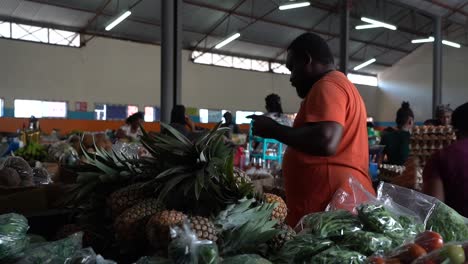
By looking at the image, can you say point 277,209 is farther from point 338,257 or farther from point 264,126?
point 264,126

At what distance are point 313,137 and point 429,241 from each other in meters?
0.81

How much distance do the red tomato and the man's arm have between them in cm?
75

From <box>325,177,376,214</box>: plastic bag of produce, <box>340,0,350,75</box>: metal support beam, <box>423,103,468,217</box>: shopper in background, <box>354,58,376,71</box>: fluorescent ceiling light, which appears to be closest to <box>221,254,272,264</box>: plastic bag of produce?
<box>325,177,376,214</box>: plastic bag of produce

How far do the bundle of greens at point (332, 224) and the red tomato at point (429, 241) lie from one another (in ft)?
0.46

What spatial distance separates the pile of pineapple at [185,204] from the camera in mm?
1094

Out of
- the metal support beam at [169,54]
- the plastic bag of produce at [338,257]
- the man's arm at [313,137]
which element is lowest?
the plastic bag of produce at [338,257]

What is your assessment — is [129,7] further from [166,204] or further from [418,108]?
[418,108]

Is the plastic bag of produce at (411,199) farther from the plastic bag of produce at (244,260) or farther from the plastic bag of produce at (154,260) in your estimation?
the plastic bag of produce at (154,260)

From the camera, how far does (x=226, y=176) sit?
1.21 meters

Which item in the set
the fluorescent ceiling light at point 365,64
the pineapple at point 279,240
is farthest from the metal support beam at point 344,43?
the pineapple at point 279,240

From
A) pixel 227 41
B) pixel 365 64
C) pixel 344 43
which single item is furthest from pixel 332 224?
pixel 365 64

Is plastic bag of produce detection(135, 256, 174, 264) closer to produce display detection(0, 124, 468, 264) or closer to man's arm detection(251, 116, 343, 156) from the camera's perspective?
produce display detection(0, 124, 468, 264)

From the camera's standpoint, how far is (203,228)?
40.8 inches

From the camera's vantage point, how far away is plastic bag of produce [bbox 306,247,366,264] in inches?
37.4
